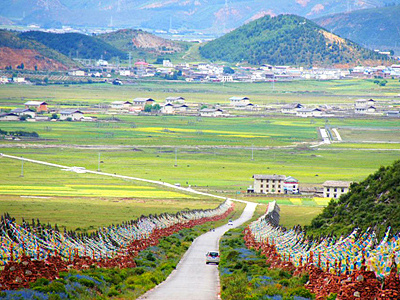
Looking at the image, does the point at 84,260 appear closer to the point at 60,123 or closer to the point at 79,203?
the point at 79,203

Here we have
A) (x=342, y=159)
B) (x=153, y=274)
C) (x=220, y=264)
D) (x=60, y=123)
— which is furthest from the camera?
(x=60, y=123)

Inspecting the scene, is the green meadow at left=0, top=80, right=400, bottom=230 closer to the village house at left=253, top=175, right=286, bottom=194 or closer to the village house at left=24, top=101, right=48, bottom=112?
the village house at left=253, top=175, right=286, bottom=194

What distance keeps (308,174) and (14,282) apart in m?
86.3

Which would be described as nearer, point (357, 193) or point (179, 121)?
point (357, 193)

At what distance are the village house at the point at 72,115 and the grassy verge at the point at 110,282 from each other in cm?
14087

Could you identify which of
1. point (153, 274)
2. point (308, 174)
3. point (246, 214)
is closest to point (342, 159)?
point (308, 174)

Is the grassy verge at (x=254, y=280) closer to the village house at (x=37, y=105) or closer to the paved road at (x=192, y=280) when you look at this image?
the paved road at (x=192, y=280)

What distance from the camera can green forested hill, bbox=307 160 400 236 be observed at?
49.0 metres

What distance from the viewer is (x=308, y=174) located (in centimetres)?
11125

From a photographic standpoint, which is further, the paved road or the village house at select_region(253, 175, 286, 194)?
the village house at select_region(253, 175, 286, 194)

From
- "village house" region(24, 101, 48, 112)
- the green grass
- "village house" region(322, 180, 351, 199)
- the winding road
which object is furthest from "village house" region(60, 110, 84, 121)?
the winding road

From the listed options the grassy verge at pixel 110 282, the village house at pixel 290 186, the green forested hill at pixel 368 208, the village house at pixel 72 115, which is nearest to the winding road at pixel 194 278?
the grassy verge at pixel 110 282

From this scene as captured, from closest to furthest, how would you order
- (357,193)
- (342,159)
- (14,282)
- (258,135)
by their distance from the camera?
(14,282) < (357,193) < (342,159) < (258,135)

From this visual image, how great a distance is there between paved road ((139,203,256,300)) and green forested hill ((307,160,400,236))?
780 centimetres
